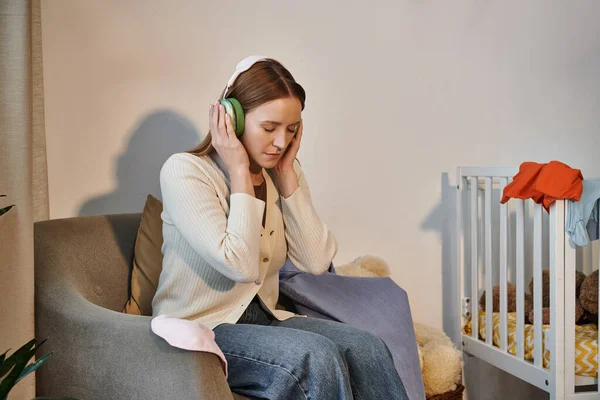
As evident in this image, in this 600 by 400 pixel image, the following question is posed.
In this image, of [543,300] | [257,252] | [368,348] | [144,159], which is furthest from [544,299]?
[144,159]

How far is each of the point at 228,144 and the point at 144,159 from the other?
86 cm

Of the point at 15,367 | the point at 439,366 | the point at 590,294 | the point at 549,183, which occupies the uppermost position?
the point at 549,183

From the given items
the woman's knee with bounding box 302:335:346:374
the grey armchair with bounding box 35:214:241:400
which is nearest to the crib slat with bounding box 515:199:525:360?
the woman's knee with bounding box 302:335:346:374

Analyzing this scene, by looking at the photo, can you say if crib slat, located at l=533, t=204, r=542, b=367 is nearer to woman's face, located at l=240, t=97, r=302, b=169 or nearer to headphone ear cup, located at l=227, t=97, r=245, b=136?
woman's face, located at l=240, t=97, r=302, b=169

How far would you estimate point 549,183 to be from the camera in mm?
1918

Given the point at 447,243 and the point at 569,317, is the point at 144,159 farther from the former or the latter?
the point at 569,317

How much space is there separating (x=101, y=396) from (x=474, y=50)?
1.94m

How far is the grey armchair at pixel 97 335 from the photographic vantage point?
Result: 3.92 feet

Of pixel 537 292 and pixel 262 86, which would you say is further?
pixel 537 292

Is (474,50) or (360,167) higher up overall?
(474,50)

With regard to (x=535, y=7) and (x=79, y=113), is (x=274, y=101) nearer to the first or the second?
(x=79, y=113)

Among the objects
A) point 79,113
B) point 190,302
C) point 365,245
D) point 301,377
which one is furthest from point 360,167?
point 301,377

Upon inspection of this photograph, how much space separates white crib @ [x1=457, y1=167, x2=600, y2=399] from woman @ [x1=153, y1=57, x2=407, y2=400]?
674mm

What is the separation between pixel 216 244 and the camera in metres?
1.42
